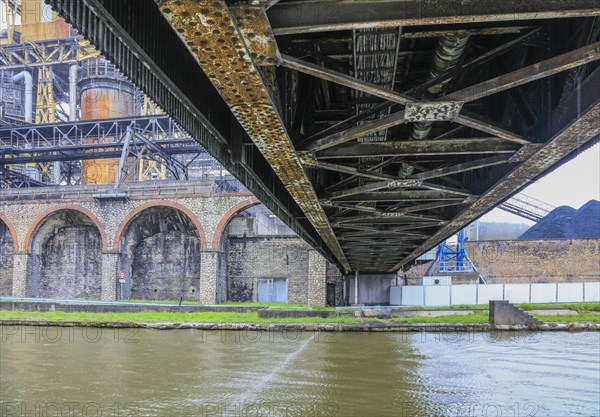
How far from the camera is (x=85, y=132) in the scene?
3825cm

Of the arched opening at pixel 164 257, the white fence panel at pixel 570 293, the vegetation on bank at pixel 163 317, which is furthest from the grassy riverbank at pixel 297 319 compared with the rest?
the arched opening at pixel 164 257

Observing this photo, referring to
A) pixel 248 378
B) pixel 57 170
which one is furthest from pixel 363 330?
pixel 57 170

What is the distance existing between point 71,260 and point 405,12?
36.5 metres

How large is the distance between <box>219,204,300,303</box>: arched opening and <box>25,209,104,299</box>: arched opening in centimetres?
855

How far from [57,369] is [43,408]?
453cm

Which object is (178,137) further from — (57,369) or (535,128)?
(535,128)

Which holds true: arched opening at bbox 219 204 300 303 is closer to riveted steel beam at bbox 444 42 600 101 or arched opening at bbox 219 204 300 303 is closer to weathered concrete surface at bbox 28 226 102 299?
weathered concrete surface at bbox 28 226 102 299

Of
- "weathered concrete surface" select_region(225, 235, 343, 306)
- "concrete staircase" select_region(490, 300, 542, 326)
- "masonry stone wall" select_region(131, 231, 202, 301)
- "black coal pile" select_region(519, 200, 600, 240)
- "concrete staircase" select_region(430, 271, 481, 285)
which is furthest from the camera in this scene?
"black coal pile" select_region(519, 200, 600, 240)

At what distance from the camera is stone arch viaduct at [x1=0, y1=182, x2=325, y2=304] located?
3180cm

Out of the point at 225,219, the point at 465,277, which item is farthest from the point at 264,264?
the point at 465,277

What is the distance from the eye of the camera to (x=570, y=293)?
2920 centimetres

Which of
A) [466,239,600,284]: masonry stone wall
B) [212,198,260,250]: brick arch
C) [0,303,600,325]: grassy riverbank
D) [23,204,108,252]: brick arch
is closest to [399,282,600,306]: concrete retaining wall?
[0,303,600,325]: grassy riverbank

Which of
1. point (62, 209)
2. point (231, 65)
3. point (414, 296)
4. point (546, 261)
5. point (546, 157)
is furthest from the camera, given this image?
point (546, 261)

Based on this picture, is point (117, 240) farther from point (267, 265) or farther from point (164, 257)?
point (267, 265)
